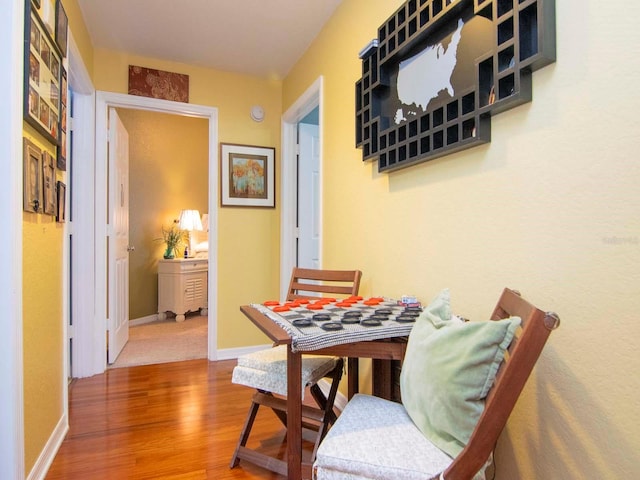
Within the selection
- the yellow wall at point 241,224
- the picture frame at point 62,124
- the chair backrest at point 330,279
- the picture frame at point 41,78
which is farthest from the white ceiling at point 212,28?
the chair backrest at point 330,279

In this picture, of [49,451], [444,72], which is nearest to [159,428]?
[49,451]

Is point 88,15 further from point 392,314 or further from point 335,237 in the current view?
point 392,314

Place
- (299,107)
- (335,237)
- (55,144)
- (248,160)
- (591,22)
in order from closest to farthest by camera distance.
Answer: (591,22) → (55,144) → (335,237) → (299,107) → (248,160)

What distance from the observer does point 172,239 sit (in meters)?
5.11

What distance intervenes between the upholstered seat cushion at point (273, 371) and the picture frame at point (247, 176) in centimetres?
Answer: 200

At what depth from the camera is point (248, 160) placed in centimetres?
353

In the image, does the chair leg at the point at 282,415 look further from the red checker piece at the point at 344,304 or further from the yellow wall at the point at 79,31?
the yellow wall at the point at 79,31

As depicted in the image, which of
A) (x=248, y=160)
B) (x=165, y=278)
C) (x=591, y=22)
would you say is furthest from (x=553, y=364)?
(x=165, y=278)

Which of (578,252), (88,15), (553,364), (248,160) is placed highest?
(88,15)

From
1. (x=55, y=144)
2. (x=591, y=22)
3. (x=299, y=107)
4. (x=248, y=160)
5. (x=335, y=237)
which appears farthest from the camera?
(x=248, y=160)

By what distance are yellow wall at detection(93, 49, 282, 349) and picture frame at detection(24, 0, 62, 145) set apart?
60.4 inches

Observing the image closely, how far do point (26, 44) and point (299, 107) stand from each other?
2003mm

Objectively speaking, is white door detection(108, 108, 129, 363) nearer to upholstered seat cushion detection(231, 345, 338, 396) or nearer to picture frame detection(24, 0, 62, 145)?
picture frame detection(24, 0, 62, 145)

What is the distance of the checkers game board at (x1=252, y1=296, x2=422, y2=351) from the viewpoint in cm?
119
